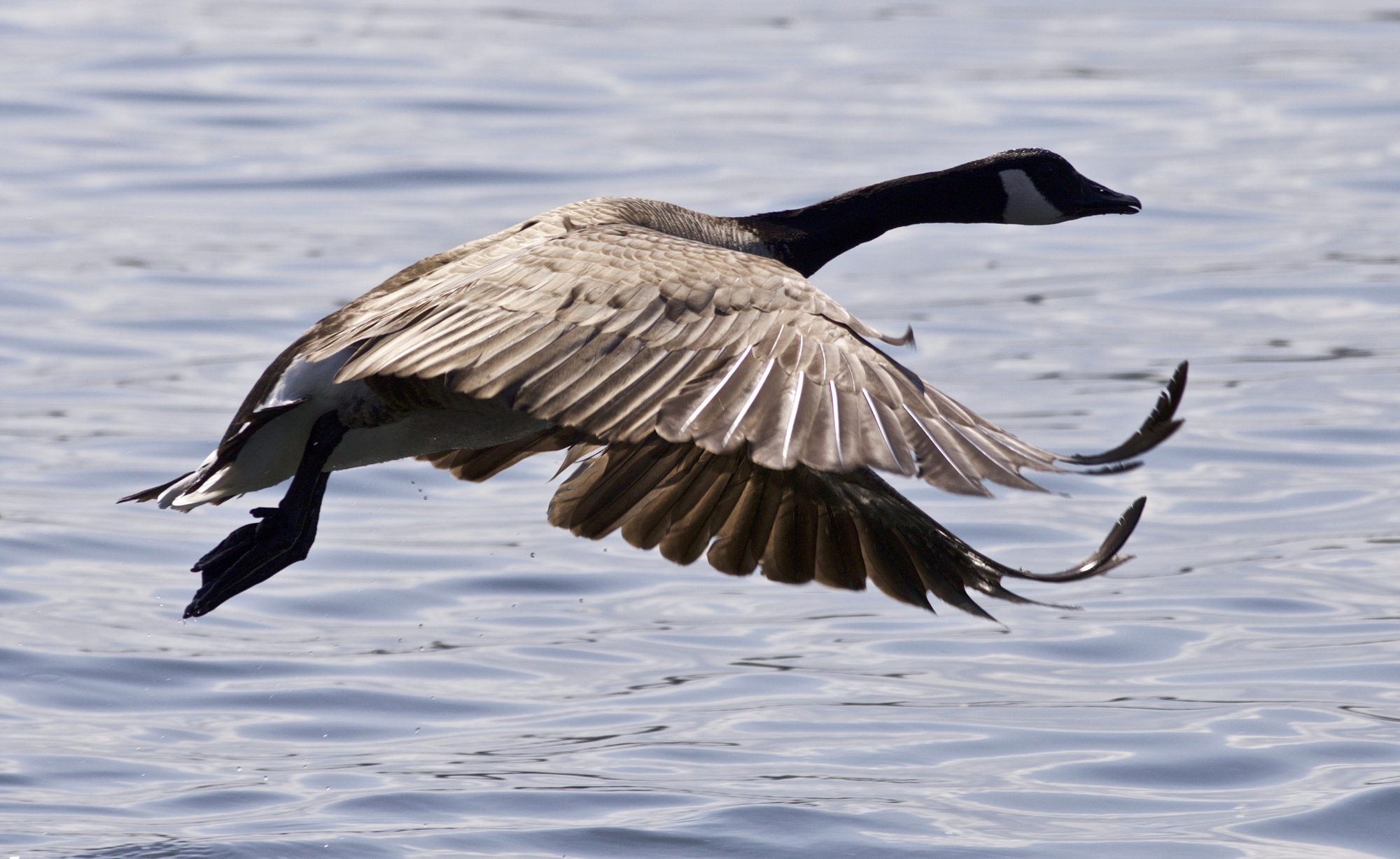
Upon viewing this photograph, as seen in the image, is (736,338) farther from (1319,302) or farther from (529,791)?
(1319,302)

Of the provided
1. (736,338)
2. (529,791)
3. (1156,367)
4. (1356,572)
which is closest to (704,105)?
(1156,367)

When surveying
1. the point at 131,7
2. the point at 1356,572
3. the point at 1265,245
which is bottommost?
the point at 1356,572

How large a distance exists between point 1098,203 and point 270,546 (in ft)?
11.8

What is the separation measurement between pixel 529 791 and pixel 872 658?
2.09 metres

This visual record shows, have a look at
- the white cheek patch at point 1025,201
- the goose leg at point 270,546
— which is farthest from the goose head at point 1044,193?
the goose leg at point 270,546

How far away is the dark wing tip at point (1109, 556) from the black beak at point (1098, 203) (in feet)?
10.0

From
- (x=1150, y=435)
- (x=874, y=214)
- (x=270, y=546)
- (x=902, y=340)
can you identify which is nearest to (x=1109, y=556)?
(x=1150, y=435)

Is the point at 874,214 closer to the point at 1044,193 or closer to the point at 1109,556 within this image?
the point at 1044,193

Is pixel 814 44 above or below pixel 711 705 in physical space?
above

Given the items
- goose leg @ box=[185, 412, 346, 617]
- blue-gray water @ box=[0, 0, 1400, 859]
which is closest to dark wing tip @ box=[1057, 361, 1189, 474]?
blue-gray water @ box=[0, 0, 1400, 859]

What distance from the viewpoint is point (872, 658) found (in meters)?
8.70

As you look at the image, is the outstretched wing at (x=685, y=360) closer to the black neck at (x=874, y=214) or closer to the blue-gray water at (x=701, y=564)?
the black neck at (x=874, y=214)

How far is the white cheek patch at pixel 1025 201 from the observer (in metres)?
7.80

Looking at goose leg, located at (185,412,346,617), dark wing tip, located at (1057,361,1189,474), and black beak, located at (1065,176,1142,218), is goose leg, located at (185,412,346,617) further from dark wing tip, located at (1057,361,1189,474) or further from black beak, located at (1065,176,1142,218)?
black beak, located at (1065,176,1142,218)
